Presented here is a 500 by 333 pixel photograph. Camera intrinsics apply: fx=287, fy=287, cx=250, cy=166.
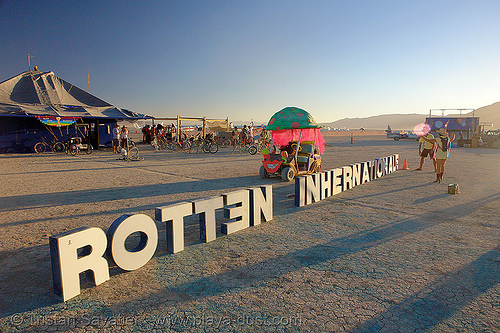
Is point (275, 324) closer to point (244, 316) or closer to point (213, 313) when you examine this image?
point (244, 316)

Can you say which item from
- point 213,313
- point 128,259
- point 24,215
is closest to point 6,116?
point 24,215

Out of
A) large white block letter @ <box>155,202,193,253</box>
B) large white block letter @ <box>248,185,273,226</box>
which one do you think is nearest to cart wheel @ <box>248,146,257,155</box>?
large white block letter @ <box>248,185,273,226</box>

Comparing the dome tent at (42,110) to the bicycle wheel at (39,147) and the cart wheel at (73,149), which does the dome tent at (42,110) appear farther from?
the cart wheel at (73,149)

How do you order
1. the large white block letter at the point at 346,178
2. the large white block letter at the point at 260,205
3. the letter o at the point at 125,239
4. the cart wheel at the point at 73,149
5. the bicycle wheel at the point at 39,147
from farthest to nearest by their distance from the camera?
the bicycle wheel at the point at 39,147, the cart wheel at the point at 73,149, the large white block letter at the point at 346,178, the large white block letter at the point at 260,205, the letter o at the point at 125,239

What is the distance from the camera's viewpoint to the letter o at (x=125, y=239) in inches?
136

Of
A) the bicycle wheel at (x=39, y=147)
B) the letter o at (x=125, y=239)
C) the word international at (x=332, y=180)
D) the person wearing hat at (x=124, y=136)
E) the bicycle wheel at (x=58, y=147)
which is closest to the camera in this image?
the letter o at (x=125, y=239)

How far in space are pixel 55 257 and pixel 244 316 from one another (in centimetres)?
201

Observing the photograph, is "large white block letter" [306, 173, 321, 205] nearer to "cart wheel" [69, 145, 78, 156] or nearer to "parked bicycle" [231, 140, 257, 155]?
"parked bicycle" [231, 140, 257, 155]

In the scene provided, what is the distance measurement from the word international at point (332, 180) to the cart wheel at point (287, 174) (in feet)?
6.73

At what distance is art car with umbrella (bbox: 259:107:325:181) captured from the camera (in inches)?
383

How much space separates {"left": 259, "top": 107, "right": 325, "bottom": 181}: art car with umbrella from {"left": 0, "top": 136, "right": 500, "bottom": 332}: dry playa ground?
306 cm

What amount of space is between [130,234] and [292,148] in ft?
25.4

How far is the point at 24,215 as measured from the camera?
19.4 feet

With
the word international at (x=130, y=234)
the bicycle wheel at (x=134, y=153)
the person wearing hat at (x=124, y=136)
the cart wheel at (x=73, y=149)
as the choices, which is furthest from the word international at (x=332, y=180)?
the cart wheel at (x=73, y=149)
